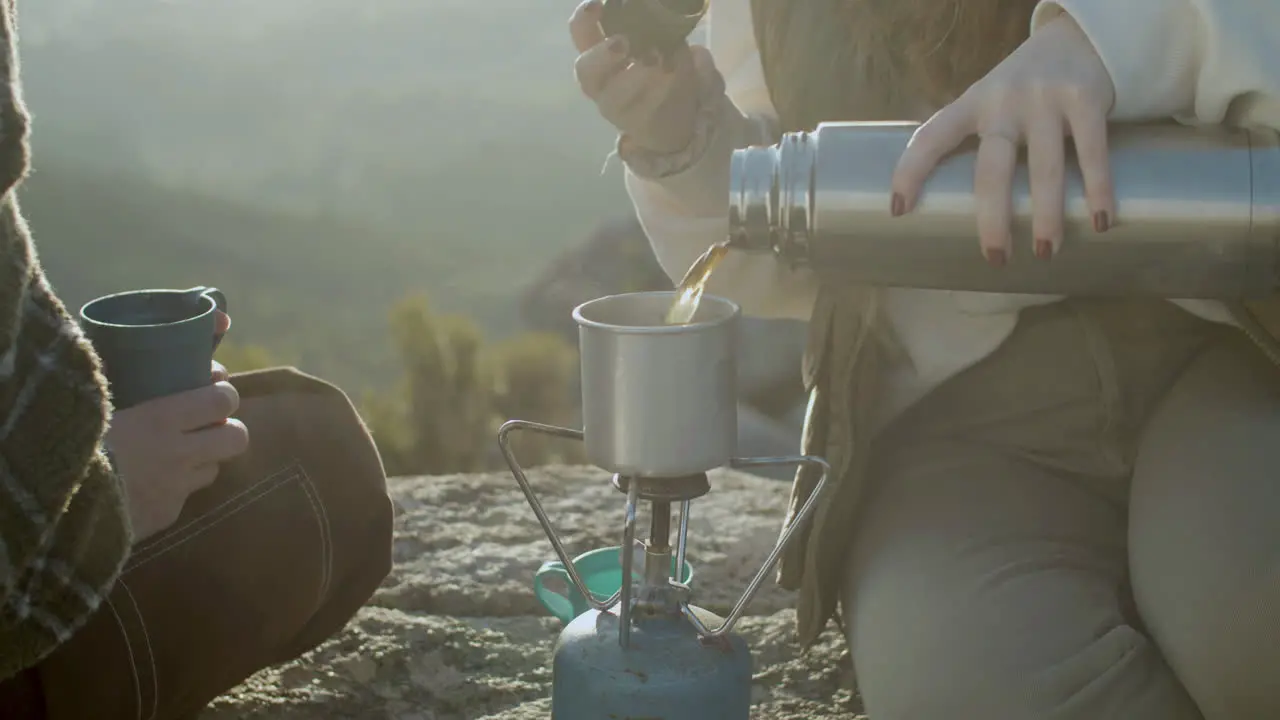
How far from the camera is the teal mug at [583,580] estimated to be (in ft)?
3.42

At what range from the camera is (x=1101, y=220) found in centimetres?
72

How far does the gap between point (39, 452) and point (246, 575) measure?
0.27 meters

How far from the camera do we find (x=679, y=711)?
29.1 inches

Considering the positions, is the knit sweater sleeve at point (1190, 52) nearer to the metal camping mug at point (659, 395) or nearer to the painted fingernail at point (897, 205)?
the painted fingernail at point (897, 205)

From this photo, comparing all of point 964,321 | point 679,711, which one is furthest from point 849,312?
point 679,711

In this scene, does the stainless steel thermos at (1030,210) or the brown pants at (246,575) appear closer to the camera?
the stainless steel thermos at (1030,210)

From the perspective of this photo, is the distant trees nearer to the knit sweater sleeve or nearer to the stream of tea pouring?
the stream of tea pouring

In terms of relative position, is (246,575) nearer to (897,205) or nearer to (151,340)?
(151,340)

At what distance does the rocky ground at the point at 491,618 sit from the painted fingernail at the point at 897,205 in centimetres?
51

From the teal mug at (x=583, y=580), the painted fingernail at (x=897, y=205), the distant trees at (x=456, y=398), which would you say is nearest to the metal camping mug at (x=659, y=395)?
the painted fingernail at (x=897, y=205)

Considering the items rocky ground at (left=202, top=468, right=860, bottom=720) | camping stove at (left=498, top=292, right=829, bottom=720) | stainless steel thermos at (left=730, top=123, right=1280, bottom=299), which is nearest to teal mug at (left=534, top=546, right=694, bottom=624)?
rocky ground at (left=202, top=468, right=860, bottom=720)

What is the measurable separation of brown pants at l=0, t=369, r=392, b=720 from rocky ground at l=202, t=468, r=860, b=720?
5 centimetres

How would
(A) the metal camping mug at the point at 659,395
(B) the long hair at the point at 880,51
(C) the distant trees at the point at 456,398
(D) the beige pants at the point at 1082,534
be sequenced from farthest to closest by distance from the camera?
(C) the distant trees at the point at 456,398
(B) the long hair at the point at 880,51
(D) the beige pants at the point at 1082,534
(A) the metal camping mug at the point at 659,395

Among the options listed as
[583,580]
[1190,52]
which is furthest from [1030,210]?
[583,580]
